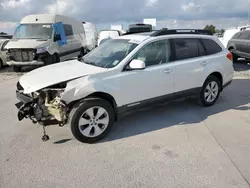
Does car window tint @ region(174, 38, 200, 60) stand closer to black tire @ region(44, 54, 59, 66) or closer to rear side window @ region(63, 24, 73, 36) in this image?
black tire @ region(44, 54, 59, 66)

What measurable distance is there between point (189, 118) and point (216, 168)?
5.43ft

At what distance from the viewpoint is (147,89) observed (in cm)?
402

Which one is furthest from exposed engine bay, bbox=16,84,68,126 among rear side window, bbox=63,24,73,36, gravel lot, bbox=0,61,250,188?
rear side window, bbox=63,24,73,36

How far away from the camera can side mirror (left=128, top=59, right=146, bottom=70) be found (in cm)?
364

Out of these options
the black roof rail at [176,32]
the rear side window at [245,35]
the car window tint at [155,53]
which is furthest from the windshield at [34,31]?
the rear side window at [245,35]

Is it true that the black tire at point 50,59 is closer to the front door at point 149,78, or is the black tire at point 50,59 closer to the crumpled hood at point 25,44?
the crumpled hood at point 25,44

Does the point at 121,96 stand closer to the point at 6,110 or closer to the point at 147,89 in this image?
the point at 147,89

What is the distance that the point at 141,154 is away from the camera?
3.26 meters

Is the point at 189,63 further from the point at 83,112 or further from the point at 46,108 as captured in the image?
the point at 46,108

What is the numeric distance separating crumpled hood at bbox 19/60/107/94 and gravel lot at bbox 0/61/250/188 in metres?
0.89

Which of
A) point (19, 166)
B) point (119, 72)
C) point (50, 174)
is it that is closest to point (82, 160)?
point (50, 174)

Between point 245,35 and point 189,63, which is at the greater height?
point 245,35

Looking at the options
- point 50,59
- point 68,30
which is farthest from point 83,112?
point 68,30

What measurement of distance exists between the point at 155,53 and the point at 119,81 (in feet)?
3.21
